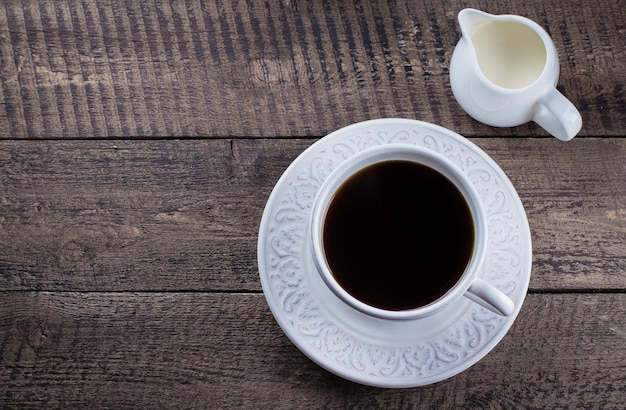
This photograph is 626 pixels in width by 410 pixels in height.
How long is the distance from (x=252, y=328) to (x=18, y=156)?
0.36 metres

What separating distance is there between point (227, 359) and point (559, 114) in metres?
0.47

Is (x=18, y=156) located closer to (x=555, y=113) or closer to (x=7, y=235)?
(x=7, y=235)

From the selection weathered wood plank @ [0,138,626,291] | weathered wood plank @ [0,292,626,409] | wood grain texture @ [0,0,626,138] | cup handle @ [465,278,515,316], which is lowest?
weathered wood plank @ [0,292,626,409]

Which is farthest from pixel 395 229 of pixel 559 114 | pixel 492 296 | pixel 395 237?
pixel 559 114

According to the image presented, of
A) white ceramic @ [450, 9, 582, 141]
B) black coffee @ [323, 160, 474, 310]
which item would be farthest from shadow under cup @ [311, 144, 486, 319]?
white ceramic @ [450, 9, 582, 141]

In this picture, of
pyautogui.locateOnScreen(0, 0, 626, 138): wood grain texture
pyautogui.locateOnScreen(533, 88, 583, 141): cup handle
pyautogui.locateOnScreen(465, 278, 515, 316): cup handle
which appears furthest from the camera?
pyautogui.locateOnScreen(0, 0, 626, 138): wood grain texture

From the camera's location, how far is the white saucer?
0.77 m

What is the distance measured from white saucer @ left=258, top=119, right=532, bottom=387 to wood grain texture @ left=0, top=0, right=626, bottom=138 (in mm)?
107

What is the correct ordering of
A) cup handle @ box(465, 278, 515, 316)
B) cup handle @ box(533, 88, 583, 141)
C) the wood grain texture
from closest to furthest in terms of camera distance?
cup handle @ box(465, 278, 515, 316) → cup handle @ box(533, 88, 583, 141) → the wood grain texture

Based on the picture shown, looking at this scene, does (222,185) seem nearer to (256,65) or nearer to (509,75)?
(256,65)

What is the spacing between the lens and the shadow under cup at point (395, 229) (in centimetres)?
71

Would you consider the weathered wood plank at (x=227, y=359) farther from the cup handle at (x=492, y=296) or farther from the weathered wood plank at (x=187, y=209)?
the cup handle at (x=492, y=296)

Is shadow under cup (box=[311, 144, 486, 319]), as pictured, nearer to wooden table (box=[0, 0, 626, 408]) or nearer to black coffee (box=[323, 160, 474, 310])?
black coffee (box=[323, 160, 474, 310])

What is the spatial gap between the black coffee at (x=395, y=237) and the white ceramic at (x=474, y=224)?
11 millimetres
